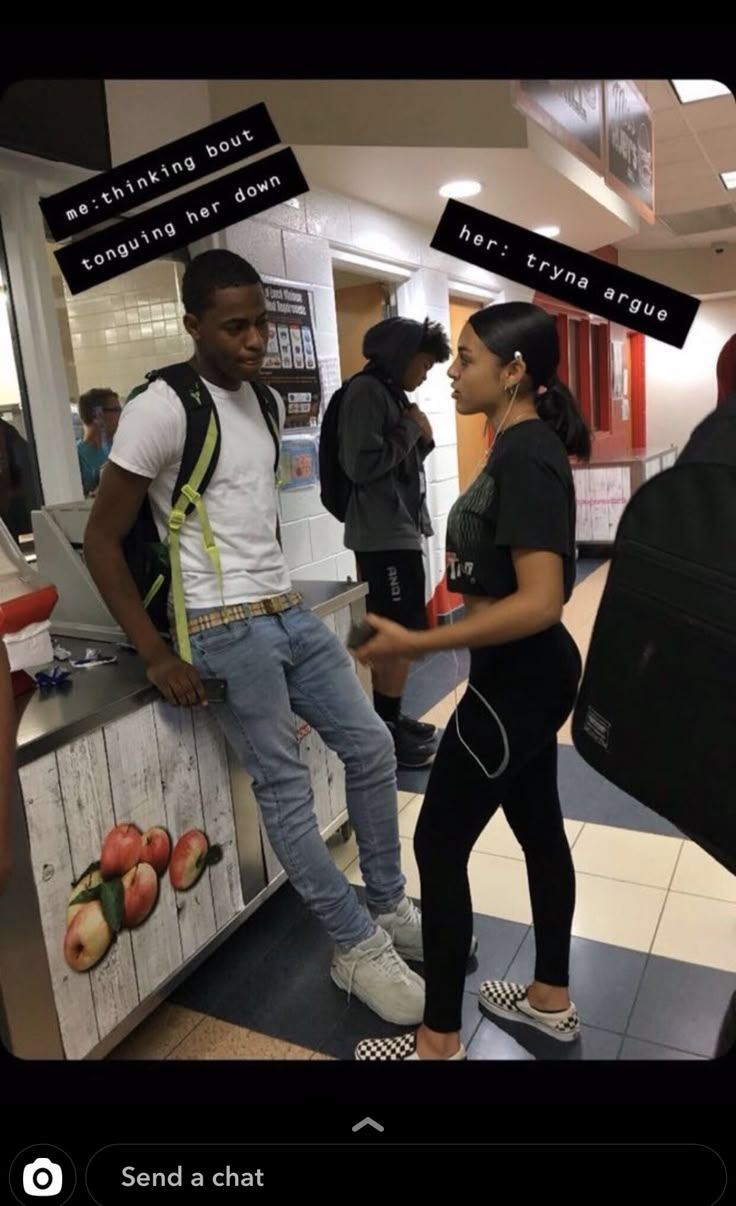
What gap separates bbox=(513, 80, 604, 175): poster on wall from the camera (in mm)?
807

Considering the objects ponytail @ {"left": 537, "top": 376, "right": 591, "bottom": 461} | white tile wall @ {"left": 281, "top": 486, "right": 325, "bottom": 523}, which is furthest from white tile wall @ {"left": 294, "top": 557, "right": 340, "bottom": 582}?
ponytail @ {"left": 537, "top": 376, "right": 591, "bottom": 461}

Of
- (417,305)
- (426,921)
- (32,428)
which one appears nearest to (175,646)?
(426,921)

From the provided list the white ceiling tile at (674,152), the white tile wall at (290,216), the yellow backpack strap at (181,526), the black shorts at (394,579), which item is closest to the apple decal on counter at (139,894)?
the yellow backpack strap at (181,526)

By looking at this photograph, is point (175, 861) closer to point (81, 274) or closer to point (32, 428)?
point (81, 274)

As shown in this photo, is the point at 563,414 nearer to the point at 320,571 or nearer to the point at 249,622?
the point at 249,622

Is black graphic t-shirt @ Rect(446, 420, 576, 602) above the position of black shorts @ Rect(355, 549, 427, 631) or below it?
above

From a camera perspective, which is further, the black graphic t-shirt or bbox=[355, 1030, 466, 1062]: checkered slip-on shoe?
bbox=[355, 1030, 466, 1062]: checkered slip-on shoe

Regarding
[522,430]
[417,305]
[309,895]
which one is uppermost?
[417,305]

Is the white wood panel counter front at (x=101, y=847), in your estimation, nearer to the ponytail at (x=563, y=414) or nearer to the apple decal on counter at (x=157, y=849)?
the apple decal on counter at (x=157, y=849)

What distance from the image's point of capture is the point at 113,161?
4.66 ft
